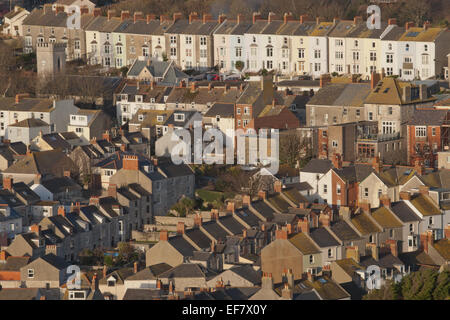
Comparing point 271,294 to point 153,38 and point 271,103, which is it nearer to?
point 271,103

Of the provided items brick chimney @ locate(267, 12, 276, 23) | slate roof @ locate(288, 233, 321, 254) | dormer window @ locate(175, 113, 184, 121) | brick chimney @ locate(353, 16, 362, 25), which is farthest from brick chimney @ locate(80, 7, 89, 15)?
slate roof @ locate(288, 233, 321, 254)

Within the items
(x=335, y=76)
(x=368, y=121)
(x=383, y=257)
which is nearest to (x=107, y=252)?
(x=383, y=257)

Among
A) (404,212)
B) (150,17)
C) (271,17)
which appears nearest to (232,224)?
(404,212)

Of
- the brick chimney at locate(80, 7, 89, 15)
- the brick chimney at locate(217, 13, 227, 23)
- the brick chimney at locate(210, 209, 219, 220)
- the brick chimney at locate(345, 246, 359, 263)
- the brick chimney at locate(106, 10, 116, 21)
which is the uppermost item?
the brick chimney at locate(80, 7, 89, 15)

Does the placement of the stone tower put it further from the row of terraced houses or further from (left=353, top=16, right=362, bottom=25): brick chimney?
(left=353, top=16, right=362, bottom=25): brick chimney

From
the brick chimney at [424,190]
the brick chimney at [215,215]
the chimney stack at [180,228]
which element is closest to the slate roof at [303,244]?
the chimney stack at [180,228]

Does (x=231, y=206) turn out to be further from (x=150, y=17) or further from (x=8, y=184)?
(x=150, y=17)

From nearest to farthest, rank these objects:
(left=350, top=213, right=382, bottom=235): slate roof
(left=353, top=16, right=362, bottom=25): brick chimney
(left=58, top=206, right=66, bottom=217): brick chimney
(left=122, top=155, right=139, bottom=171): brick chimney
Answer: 1. (left=350, top=213, right=382, bottom=235): slate roof
2. (left=58, top=206, right=66, bottom=217): brick chimney
3. (left=122, top=155, right=139, bottom=171): brick chimney
4. (left=353, top=16, right=362, bottom=25): brick chimney
